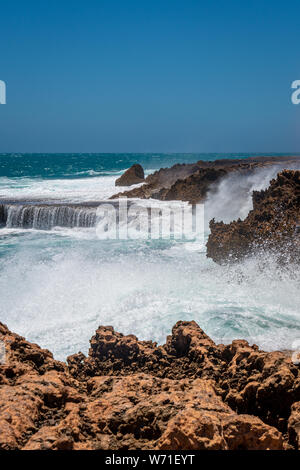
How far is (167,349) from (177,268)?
14.8 ft

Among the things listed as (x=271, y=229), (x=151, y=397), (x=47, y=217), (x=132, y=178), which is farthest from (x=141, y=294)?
(x=132, y=178)


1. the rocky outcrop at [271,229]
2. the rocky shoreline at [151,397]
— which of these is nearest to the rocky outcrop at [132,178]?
the rocky outcrop at [271,229]

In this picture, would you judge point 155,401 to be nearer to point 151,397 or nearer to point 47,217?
point 151,397

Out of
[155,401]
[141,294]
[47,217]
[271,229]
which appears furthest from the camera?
[47,217]

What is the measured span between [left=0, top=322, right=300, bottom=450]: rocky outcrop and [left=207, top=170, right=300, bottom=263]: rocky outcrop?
176 inches

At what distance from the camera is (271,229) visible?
22.5 feet

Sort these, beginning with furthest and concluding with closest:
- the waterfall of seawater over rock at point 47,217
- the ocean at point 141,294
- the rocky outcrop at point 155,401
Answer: the waterfall of seawater over rock at point 47,217
the ocean at point 141,294
the rocky outcrop at point 155,401

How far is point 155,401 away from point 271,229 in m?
5.72

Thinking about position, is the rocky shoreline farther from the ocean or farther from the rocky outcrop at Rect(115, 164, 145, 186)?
the rocky outcrop at Rect(115, 164, 145, 186)

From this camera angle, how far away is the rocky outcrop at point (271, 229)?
660 centimetres

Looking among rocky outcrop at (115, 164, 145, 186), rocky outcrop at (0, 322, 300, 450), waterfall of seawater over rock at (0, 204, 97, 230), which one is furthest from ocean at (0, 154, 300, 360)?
rocky outcrop at (115, 164, 145, 186)

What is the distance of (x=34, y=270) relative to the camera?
24.8ft

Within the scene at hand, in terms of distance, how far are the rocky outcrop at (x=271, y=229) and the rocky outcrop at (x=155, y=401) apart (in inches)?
176

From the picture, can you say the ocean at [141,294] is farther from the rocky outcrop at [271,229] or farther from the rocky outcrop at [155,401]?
the rocky outcrop at [155,401]
